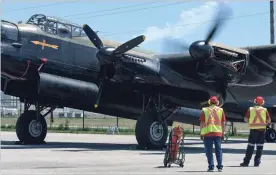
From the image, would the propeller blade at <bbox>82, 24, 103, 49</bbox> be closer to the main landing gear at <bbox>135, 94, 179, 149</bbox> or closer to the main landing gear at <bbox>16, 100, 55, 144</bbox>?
the main landing gear at <bbox>135, 94, 179, 149</bbox>

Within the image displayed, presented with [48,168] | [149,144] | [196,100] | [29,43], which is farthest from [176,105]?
[48,168]

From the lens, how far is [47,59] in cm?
1977

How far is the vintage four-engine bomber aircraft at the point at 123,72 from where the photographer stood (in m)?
19.2

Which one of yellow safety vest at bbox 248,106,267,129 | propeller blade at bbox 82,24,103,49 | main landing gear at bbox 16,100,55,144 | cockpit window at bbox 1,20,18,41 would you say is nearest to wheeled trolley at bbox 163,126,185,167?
yellow safety vest at bbox 248,106,267,129

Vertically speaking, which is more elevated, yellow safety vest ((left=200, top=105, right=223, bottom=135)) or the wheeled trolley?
yellow safety vest ((left=200, top=105, right=223, bottom=135))

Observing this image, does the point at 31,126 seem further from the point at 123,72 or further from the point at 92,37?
the point at 123,72

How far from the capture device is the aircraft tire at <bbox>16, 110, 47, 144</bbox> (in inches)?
911

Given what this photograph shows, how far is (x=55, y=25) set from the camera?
2042 cm

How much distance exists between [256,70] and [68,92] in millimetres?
7467

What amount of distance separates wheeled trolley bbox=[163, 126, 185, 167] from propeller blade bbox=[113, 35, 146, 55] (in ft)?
19.1

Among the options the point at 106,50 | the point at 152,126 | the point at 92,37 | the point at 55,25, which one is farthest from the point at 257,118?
the point at 55,25

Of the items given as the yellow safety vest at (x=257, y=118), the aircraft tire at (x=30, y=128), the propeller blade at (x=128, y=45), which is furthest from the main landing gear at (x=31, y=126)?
the yellow safety vest at (x=257, y=118)

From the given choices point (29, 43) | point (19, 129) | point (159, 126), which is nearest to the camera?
point (29, 43)

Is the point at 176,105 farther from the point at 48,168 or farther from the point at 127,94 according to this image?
the point at 48,168
